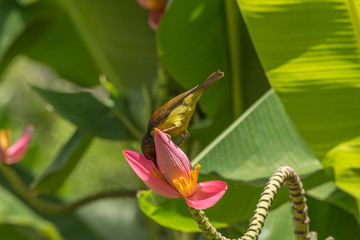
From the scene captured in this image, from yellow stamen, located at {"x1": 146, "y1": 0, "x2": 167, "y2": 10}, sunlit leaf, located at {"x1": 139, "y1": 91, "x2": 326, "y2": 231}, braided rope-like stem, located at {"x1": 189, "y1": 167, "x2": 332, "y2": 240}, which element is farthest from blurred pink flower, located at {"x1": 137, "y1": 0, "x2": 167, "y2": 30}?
braided rope-like stem, located at {"x1": 189, "y1": 167, "x2": 332, "y2": 240}

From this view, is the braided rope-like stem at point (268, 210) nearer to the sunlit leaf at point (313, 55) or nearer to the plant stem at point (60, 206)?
the sunlit leaf at point (313, 55)

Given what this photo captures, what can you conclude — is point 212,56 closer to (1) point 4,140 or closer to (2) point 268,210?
(1) point 4,140

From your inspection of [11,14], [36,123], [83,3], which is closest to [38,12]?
[11,14]

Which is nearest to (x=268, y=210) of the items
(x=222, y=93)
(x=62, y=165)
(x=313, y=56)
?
(x=313, y=56)

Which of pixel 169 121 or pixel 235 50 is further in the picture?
pixel 235 50

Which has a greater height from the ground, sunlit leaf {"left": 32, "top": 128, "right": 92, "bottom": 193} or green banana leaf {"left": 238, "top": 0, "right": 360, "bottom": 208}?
green banana leaf {"left": 238, "top": 0, "right": 360, "bottom": 208}

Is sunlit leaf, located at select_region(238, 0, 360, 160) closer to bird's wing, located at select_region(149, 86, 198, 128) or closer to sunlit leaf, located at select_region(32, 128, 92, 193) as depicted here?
bird's wing, located at select_region(149, 86, 198, 128)

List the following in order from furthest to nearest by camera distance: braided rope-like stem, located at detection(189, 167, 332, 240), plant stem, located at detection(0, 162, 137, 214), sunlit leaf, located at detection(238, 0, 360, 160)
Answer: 1. plant stem, located at detection(0, 162, 137, 214)
2. sunlit leaf, located at detection(238, 0, 360, 160)
3. braided rope-like stem, located at detection(189, 167, 332, 240)
